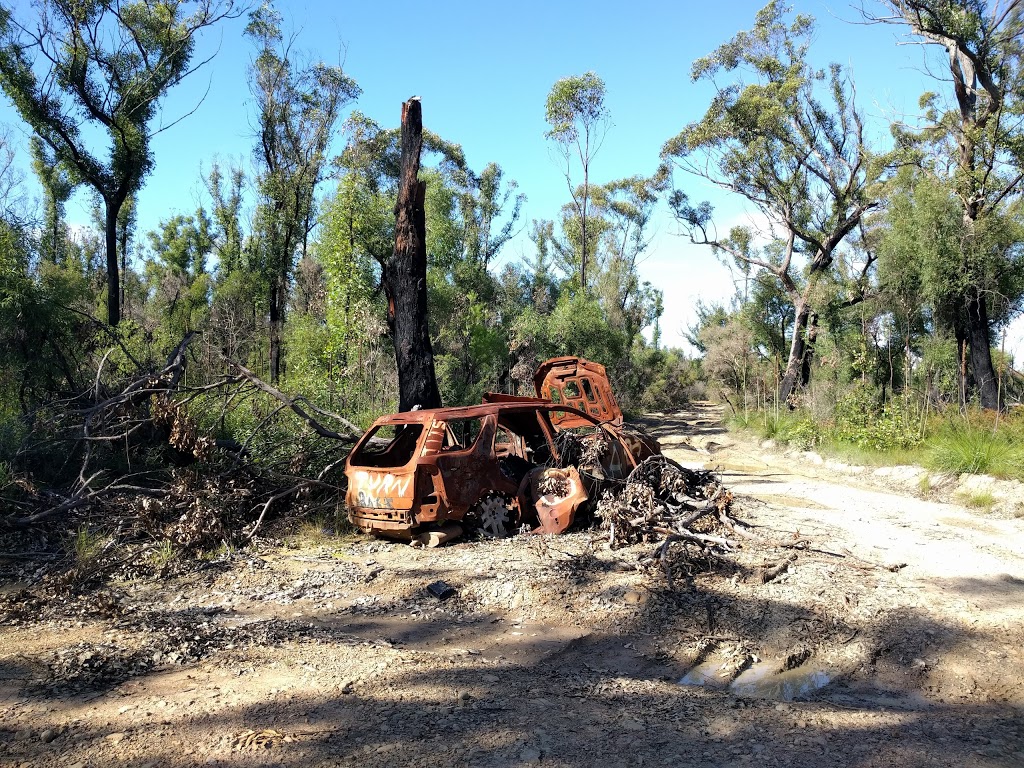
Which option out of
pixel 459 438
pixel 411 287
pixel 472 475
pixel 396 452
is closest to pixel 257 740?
pixel 472 475

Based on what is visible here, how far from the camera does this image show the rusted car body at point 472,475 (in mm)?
7230

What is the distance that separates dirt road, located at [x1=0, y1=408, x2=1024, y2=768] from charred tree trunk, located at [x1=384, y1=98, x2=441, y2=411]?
340 cm

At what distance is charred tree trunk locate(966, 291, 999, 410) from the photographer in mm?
15383

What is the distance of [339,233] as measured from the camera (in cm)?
1653

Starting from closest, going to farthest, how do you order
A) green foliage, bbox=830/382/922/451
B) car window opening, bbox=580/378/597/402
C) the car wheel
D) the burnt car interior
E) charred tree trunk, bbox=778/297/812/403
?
the car wheel, the burnt car interior, car window opening, bbox=580/378/597/402, green foliage, bbox=830/382/922/451, charred tree trunk, bbox=778/297/812/403

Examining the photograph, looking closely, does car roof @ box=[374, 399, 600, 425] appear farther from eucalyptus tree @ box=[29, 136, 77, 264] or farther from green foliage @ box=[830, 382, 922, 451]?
eucalyptus tree @ box=[29, 136, 77, 264]

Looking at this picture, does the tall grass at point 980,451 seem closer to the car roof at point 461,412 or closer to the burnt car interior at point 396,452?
the car roof at point 461,412

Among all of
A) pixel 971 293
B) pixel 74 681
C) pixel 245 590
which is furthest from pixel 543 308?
pixel 74 681

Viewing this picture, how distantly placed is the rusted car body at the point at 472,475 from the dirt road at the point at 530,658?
1.21ft

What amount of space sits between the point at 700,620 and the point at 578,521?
2604mm

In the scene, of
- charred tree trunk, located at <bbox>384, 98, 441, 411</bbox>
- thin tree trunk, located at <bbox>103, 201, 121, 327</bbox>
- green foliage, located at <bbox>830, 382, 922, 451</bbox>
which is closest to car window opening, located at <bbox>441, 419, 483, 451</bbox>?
charred tree trunk, located at <bbox>384, 98, 441, 411</bbox>

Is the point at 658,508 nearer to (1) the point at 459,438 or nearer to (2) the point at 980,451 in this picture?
(1) the point at 459,438

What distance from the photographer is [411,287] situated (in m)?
10.9

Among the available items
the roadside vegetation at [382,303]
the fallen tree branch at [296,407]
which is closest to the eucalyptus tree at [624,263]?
the roadside vegetation at [382,303]
